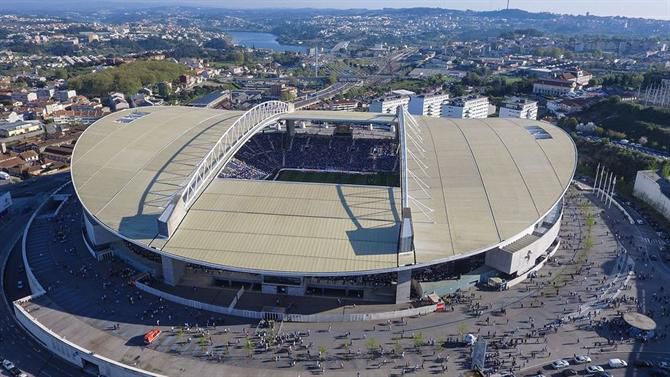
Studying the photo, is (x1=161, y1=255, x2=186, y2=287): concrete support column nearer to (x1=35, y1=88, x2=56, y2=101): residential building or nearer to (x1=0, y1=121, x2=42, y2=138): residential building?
(x1=0, y1=121, x2=42, y2=138): residential building

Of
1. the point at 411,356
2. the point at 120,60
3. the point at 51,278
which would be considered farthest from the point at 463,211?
the point at 120,60

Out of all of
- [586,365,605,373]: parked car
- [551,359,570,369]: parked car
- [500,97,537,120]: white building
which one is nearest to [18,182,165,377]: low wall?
[551,359,570,369]: parked car

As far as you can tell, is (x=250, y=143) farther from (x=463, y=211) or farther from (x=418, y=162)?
(x=463, y=211)

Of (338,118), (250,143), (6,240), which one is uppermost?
(338,118)

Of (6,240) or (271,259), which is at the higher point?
(271,259)

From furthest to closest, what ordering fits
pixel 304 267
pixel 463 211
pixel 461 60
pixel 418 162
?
1. pixel 461 60
2. pixel 418 162
3. pixel 463 211
4. pixel 304 267

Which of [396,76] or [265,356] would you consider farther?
[396,76]

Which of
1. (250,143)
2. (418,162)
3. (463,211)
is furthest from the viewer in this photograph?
(250,143)
